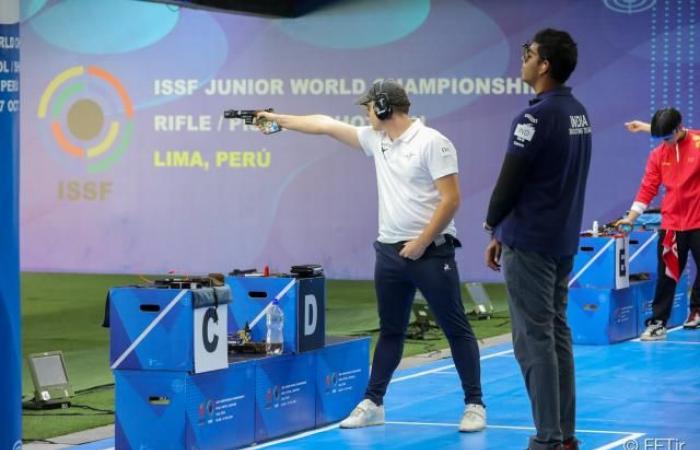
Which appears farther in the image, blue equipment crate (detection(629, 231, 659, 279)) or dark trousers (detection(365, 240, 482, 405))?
blue equipment crate (detection(629, 231, 659, 279))

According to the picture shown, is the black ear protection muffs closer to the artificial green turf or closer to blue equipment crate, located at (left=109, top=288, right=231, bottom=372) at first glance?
blue equipment crate, located at (left=109, top=288, right=231, bottom=372)

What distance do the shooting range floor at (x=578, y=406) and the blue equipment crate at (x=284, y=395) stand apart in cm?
7

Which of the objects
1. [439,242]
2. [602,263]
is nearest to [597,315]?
[602,263]

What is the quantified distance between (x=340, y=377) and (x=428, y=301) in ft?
2.68

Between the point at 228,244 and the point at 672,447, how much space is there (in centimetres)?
1152

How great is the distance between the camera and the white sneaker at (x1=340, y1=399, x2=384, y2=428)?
6.98 m

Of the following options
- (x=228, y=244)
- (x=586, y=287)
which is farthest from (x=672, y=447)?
(x=228, y=244)

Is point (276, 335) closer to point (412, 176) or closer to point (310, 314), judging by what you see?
point (310, 314)

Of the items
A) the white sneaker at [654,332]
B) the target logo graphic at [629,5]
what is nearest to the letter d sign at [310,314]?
the white sneaker at [654,332]

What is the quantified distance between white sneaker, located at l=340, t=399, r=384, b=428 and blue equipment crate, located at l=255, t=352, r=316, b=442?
7.6 inches

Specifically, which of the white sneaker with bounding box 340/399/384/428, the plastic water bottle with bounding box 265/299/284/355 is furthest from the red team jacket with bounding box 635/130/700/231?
the plastic water bottle with bounding box 265/299/284/355

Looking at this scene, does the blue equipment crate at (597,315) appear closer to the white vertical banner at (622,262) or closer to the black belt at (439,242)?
the white vertical banner at (622,262)

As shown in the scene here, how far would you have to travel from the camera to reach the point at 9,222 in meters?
5.03

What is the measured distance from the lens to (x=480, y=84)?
53.6ft
